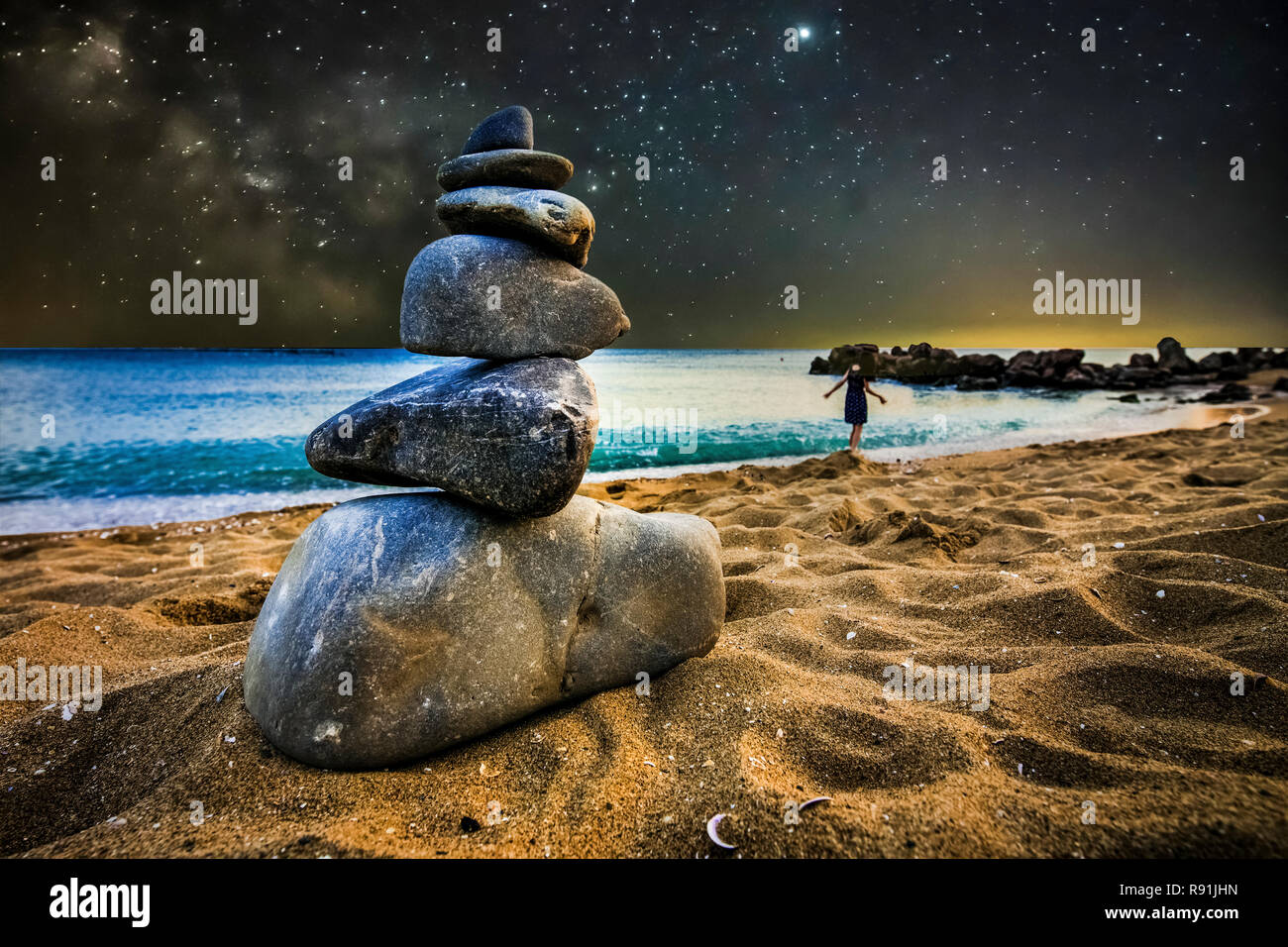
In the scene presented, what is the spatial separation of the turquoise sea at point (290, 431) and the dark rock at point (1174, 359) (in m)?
8.11

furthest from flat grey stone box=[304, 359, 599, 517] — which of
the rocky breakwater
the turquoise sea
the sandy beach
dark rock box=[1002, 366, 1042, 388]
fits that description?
dark rock box=[1002, 366, 1042, 388]

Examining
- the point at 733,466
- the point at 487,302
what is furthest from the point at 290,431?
the point at 487,302

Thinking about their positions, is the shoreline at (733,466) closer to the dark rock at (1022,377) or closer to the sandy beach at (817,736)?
the sandy beach at (817,736)

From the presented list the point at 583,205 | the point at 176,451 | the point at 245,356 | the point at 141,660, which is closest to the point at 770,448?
the point at 583,205

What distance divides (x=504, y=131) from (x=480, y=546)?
2146 millimetres

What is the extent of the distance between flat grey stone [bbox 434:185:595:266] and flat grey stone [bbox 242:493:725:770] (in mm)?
1230

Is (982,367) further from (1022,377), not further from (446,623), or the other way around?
(446,623)

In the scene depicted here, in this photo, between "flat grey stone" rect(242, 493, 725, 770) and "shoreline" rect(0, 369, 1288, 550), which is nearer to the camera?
"flat grey stone" rect(242, 493, 725, 770)

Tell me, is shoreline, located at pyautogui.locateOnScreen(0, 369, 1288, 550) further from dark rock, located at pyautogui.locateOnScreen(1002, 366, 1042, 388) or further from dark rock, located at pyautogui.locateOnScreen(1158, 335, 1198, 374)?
dark rock, located at pyautogui.locateOnScreen(1158, 335, 1198, 374)

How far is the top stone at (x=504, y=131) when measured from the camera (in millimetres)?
2973

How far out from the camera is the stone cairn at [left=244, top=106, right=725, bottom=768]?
201 cm

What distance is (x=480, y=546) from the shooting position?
2.21m

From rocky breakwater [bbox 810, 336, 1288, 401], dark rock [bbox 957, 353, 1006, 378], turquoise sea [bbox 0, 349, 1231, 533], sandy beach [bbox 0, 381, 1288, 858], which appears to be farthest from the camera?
dark rock [bbox 957, 353, 1006, 378]
